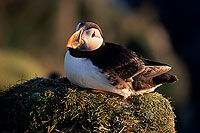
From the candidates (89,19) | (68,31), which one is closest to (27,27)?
(68,31)

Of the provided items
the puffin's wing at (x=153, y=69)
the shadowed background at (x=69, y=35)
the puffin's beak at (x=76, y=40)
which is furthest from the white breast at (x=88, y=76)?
the shadowed background at (x=69, y=35)

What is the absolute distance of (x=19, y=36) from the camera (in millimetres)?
12328

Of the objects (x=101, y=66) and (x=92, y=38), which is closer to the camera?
(x=101, y=66)

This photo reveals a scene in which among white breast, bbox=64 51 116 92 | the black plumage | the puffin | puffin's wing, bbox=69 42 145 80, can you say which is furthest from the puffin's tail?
white breast, bbox=64 51 116 92

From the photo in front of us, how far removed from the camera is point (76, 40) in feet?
12.1

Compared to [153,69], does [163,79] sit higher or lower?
lower

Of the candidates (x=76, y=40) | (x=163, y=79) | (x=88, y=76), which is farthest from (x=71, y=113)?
(x=163, y=79)

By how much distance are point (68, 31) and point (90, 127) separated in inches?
400

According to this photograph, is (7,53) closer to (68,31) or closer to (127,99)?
(68,31)

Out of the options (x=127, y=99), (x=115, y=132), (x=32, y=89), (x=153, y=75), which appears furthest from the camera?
(x=153, y=75)

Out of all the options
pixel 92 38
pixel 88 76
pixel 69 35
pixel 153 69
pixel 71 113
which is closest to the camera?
pixel 71 113

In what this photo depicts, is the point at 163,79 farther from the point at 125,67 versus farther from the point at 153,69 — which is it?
the point at 125,67

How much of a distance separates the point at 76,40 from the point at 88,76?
0.55m

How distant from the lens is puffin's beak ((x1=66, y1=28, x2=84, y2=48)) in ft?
11.9
